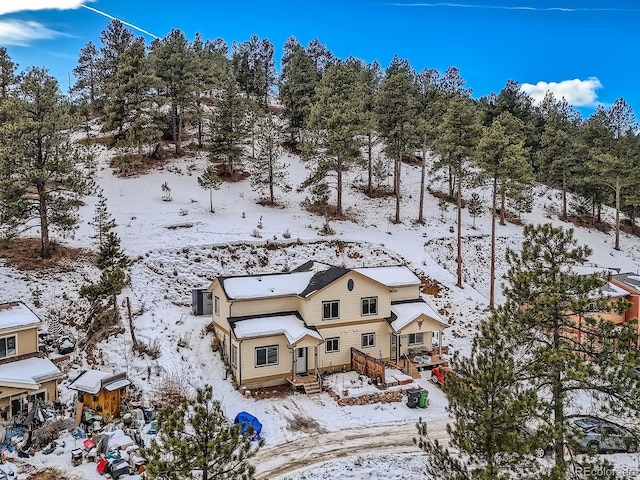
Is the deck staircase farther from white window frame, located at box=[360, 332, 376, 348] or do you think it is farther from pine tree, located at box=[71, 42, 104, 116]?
pine tree, located at box=[71, 42, 104, 116]

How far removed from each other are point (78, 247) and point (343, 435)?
64.7 ft

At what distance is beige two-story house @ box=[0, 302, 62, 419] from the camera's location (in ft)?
52.3

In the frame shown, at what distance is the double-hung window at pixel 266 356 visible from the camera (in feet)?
67.8

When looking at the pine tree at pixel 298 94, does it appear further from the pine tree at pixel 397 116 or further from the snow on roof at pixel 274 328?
the snow on roof at pixel 274 328

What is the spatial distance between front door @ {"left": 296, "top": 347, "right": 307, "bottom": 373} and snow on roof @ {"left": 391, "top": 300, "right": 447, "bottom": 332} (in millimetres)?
4596

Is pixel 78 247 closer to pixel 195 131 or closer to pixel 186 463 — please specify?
pixel 186 463

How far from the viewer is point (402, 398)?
19.7 metres

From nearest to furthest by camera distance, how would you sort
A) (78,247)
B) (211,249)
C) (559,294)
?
(559,294)
(78,247)
(211,249)

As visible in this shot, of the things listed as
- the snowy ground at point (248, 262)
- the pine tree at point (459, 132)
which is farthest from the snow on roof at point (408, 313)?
the pine tree at point (459, 132)

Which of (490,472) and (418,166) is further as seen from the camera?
(418,166)

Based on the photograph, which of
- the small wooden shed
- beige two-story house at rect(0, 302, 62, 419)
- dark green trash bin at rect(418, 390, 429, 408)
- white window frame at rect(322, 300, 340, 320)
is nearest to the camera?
beige two-story house at rect(0, 302, 62, 419)

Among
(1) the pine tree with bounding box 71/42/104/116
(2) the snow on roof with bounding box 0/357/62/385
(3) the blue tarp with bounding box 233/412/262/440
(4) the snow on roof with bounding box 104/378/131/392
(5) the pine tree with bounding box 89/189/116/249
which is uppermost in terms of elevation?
(1) the pine tree with bounding box 71/42/104/116

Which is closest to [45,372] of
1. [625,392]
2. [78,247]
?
[78,247]

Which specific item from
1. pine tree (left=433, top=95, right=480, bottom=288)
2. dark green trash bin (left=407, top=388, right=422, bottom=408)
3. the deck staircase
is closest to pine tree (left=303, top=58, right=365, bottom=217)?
pine tree (left=433, top=95, right=480, bottom=288)
